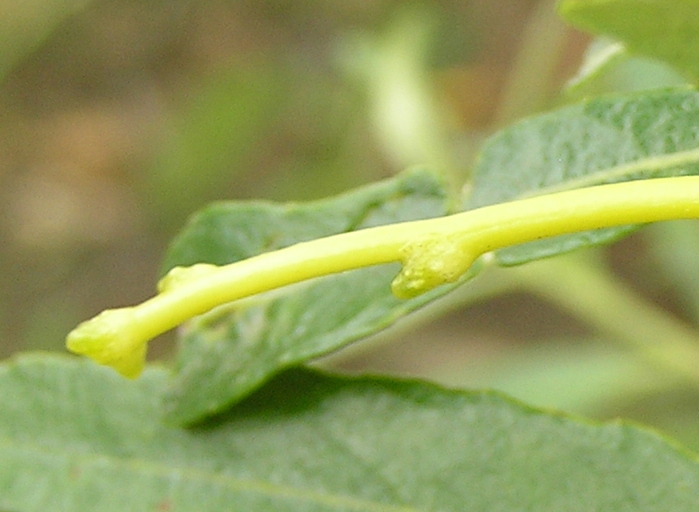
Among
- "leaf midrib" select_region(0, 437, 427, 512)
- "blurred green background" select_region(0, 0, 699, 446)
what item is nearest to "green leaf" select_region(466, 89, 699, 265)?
"leaf midrib" select_region(0, 437, 427, 512)

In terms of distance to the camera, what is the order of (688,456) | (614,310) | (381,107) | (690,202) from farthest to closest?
1. (381,107)
2. (614,310)
3. (688,456)
4. (690,202)

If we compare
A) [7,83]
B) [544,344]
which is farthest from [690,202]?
[7,83]

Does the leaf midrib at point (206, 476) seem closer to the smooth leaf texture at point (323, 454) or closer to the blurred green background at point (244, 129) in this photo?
the smooth leaf texture at point (323, 454)

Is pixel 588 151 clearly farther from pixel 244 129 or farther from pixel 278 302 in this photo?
pixel 244 129

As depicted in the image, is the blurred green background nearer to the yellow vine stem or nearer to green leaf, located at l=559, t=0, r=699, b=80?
green leaf, located at l=559, t=0, r=699, b=80

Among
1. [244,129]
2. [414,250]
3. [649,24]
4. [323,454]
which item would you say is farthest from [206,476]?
[244,129]

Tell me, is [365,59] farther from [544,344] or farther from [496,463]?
[496,463]
